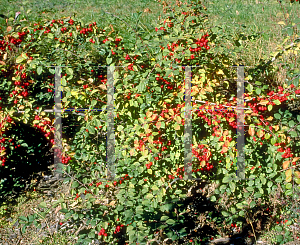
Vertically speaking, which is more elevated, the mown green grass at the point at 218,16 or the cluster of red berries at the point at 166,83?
the mown green grass at the point at 218,16

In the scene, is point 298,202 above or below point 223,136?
below

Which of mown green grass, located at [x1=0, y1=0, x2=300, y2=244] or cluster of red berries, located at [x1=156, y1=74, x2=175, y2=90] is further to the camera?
mown green grass, located at [x1=0, y1=0, x2=300, y2=244]

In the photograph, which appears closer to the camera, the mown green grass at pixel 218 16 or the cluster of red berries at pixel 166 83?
the cluster of red berries at pixel 166 83

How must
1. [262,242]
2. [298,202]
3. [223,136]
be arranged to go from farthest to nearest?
[298,202], [262,242], [223,136]

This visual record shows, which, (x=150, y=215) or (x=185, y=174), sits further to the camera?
(x=185, y=174)

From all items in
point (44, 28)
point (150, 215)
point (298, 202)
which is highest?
point (44, 28)

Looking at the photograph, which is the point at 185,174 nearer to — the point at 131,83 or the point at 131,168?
the point at 131,168

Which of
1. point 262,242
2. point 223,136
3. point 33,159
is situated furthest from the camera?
point 33,159

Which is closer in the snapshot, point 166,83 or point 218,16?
point 166,83

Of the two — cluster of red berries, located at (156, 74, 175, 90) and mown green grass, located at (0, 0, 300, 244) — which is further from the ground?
mown green grass, located at (0, 0, 300, 244)

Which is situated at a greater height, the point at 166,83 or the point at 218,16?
the point at 218,16

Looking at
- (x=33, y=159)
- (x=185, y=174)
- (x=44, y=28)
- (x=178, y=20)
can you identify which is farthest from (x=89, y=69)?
Result: (x=33, y=159)

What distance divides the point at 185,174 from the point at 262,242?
0.91m

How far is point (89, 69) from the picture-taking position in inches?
87.7
